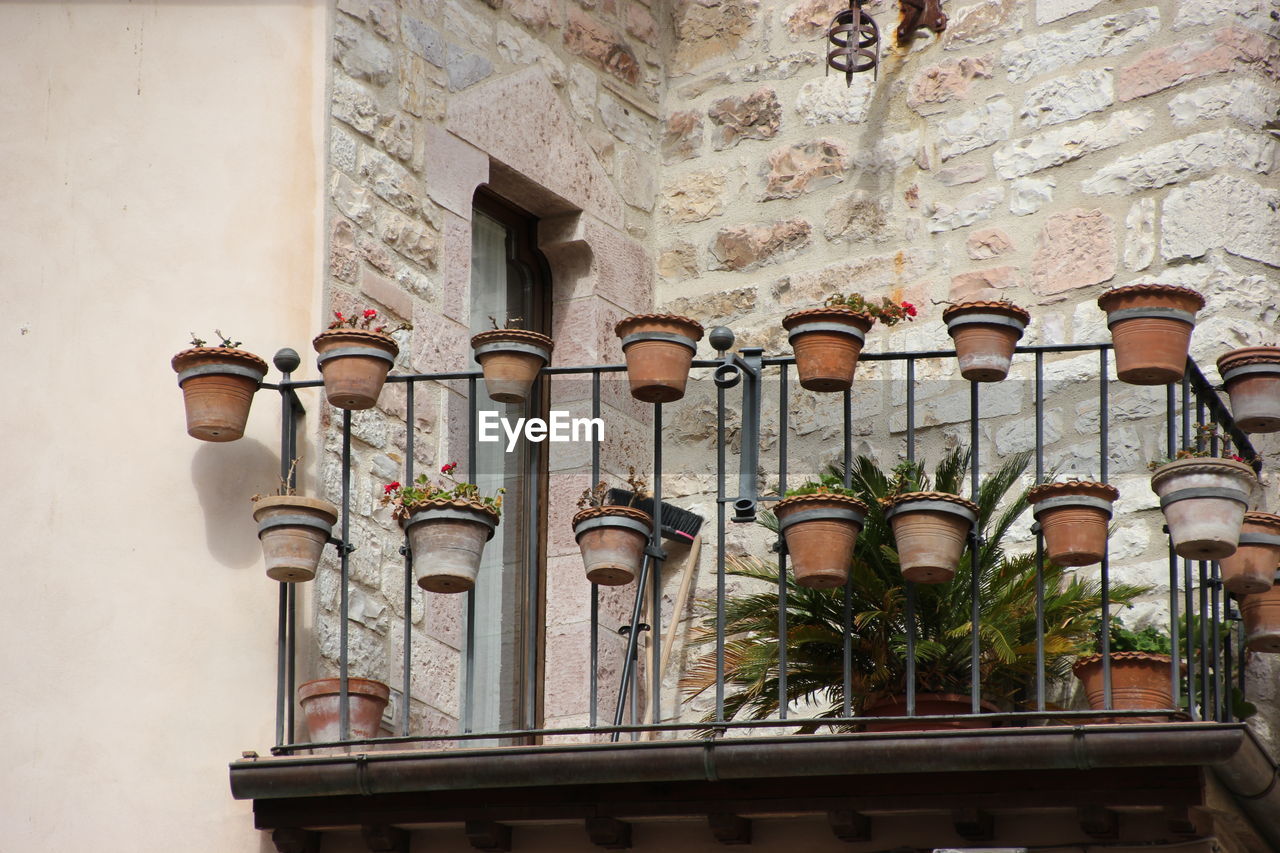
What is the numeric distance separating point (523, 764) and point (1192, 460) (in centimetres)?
196

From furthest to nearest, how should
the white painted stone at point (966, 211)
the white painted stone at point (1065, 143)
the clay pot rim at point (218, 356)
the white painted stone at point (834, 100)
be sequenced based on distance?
1. the white painted stone at point (834, 100)
2. the white painted stone at point (966, 211)
3. the white painted stone at point (1065, 143)
4. the clay pot rim at point (218, 356)

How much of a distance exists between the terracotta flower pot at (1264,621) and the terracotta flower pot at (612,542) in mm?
1793

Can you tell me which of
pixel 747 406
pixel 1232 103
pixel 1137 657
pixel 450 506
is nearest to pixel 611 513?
pixel 450 506

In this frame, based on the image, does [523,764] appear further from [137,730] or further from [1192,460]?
[1192,460]

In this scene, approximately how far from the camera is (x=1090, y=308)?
24.3ft

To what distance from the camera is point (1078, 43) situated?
7680mm

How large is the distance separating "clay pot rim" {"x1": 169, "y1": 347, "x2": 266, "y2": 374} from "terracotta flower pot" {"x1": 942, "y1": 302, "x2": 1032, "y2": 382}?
2023 millimetres

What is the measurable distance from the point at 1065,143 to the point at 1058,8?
1.73ft

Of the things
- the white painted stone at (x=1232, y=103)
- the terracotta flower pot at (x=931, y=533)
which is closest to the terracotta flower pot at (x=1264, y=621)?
the terracotta flower pot at (x=931, y=533)

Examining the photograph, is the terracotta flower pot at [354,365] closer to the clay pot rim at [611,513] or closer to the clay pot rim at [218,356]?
the clay pot rim at [218,356]

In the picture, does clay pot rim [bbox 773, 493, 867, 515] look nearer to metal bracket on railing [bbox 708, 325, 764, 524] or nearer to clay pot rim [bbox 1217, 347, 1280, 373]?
metal bracket on railing [bbox 708, 325, 764, 524]

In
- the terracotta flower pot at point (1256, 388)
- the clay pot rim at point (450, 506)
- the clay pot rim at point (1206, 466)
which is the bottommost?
the clay pot rim at point (450, 506)

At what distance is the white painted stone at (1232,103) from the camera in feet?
24.0

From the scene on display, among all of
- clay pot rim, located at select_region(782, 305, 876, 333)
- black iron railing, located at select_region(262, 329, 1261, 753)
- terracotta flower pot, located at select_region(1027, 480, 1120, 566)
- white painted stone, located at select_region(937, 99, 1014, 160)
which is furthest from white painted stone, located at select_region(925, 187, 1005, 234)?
terracotta flower pot, located at select_region(1027, 480, 1120, 566)
